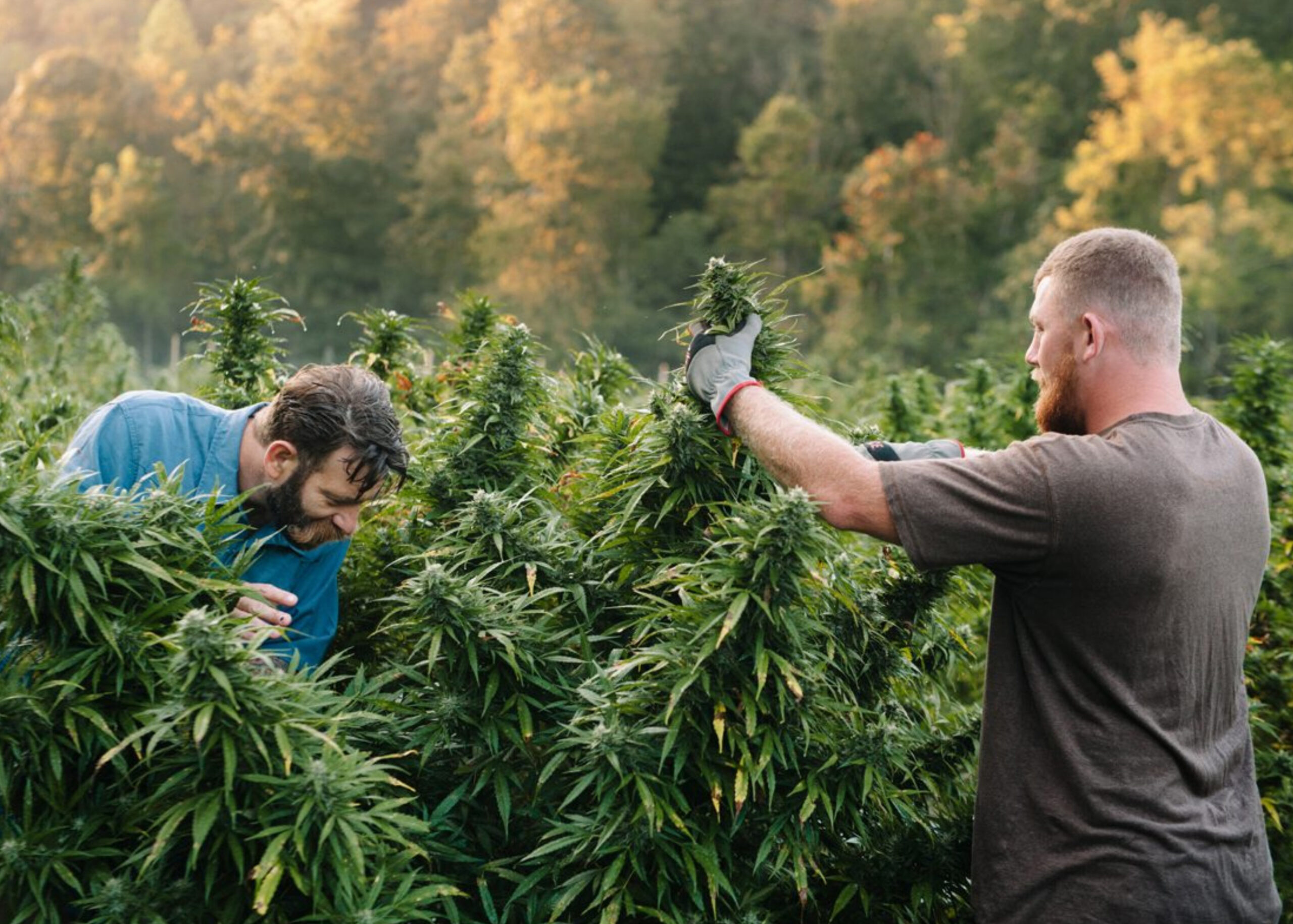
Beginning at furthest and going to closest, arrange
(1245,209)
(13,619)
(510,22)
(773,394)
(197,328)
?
(510,22) → (1245,209) → (197,328) → (773,394) → (13,619)

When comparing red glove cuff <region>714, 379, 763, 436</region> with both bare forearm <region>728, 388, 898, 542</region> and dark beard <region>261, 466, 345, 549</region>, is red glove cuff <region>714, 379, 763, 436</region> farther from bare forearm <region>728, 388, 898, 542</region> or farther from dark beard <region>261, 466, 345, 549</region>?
dark beard <region>261, 466, 345, 549</region>

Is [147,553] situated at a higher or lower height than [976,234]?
lower

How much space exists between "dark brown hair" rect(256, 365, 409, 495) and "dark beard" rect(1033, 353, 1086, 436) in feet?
5.60

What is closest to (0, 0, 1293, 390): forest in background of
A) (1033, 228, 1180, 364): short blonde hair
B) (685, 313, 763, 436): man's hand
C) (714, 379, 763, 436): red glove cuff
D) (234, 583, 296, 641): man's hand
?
(1033, 228, 1180, 364): short blonde hair

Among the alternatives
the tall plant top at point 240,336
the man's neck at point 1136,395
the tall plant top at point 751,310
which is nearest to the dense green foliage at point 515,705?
the tall plant top at point 751,310

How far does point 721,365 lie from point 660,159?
45.0 metres

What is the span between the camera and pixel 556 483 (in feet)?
12.1

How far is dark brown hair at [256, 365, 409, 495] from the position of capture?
326 centimetres

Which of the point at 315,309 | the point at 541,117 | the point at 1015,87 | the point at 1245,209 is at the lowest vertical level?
the point at 315,309

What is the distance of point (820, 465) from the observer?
270 centimetres

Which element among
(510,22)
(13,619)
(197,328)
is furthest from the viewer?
(510,22)

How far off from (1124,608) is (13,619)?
2.36m

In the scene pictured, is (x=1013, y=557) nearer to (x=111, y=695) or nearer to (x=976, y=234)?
(x=111, y=695)

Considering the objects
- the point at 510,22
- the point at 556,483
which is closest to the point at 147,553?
the point at 556,483
